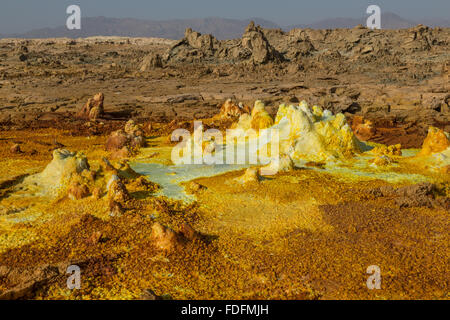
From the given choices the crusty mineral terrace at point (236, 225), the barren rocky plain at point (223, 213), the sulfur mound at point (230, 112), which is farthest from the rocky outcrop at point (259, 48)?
the crusty mineral terrace at point (236, 225)

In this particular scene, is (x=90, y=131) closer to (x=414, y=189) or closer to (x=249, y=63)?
(x=414, y=189)

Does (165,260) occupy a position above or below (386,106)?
below

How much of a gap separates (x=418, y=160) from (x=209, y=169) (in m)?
4.95

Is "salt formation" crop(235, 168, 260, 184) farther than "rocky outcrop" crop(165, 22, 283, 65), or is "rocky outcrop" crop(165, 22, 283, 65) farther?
"rocky outcrop" crop(165, 22, 283, 65)

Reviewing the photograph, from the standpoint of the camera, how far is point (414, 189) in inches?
279

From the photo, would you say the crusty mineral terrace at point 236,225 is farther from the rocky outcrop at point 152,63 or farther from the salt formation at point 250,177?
the rocky outcrop at point 152,63

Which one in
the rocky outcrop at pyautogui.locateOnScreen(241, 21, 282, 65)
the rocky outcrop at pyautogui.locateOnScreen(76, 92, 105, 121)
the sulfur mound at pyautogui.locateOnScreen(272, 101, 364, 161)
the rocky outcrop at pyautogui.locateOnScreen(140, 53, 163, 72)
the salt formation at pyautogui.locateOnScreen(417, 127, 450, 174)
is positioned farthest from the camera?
the rocky outcrop at pyautogui.locateOnScreen(241, 21, 282, 65)

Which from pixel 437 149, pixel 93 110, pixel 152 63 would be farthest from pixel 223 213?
pixel 152 63

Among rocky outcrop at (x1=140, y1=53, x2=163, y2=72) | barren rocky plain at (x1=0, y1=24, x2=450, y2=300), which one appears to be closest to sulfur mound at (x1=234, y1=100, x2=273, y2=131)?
barren rocky plain at (x1=0, y1=24, x2=450, y2=300)

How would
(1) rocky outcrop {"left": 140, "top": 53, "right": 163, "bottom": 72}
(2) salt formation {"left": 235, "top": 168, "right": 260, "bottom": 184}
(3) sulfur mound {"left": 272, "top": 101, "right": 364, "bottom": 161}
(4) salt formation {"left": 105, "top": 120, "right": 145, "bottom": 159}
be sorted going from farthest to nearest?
1. (1) rocky outcrop {"left": 140, "top": 53, "right": 163, "bottom": 72}
2. (4) salt formation {"left": 105, "top": 120, "right": 145, "bottom": 159}
3. (3) sulfur mound {"left": 272, "top": 101, "right": 364, "bottom": 161}
4. (2) salt formation {"left": 235, "top": 168, "right": 260, "bottom": 184}

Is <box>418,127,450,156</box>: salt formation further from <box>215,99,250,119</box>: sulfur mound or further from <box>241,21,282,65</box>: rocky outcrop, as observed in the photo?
<box>241,21,282,65</box>: rocky outcrop

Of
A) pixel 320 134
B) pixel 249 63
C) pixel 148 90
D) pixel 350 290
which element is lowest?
pixel 350 290

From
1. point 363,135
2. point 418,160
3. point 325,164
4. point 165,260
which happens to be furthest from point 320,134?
point 165,260

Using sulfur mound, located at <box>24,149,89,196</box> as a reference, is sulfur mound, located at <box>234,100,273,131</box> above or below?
above
